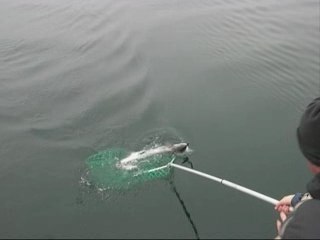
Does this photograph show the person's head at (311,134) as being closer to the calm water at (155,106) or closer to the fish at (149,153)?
the calm water at (155,106)

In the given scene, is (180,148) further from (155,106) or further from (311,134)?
(311,134)

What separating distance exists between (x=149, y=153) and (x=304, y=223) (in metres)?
5.38

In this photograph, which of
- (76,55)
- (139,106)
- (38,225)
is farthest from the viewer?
(76,55)

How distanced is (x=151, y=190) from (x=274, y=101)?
412 cm

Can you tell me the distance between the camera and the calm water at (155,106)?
22.1ft

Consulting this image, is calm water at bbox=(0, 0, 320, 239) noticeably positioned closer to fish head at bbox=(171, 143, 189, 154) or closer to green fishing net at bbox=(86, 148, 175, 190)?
green fishing net at bbox=(86, 148, 175, 190)

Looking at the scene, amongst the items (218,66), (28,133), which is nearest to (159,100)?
(218,66)

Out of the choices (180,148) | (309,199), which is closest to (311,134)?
(309,199)

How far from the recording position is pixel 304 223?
272 centimetres

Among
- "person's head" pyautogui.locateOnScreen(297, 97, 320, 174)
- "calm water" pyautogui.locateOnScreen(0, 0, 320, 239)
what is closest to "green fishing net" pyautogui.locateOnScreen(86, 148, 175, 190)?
"calm water" pyautogui.locateOnScreen(0, 0, 320, 239)

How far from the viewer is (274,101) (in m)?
9.60

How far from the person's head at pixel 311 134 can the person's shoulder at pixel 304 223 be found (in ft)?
1.37

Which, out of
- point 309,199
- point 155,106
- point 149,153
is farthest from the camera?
point 155,106

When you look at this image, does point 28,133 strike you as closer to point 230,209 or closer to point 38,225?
point 38,225
